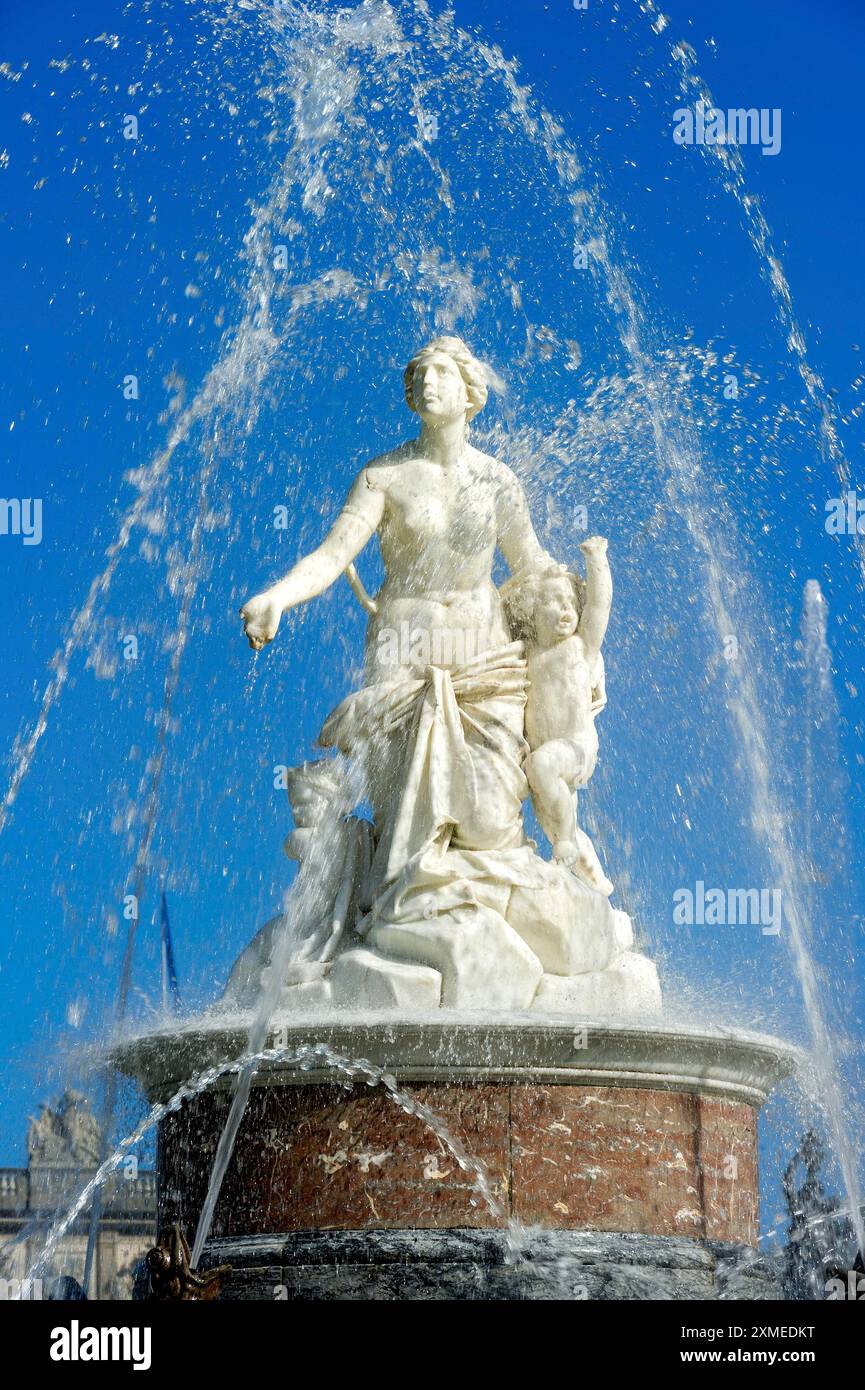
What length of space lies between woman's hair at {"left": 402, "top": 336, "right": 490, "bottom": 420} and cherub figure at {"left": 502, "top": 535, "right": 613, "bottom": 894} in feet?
3.98

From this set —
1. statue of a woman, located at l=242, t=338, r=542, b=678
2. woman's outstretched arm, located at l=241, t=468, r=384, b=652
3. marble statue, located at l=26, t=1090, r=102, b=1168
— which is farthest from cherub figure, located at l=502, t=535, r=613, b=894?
marble statue, located at l=26, t=1090, r=102, b=1168

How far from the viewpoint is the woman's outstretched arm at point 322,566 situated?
38.2 feet

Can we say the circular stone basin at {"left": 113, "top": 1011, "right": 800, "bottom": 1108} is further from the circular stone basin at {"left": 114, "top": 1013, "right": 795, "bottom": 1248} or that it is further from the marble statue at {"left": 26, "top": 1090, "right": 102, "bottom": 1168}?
the marble statue at {"left": 26, "top": 1090, "right": 102, "bottom": 1168}

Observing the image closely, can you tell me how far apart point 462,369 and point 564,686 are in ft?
7.23

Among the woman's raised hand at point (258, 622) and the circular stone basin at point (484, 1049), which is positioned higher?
the woman's raised hand at point (258, 622)

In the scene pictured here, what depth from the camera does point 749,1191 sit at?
38.1ft

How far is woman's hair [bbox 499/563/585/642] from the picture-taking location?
12.6 metres

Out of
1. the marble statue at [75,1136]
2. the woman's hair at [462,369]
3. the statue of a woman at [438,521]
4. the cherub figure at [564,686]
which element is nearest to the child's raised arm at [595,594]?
the cherub figure at [564,686]

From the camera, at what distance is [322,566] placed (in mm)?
12328

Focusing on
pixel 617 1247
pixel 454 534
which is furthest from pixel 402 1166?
→ pixel 454 534

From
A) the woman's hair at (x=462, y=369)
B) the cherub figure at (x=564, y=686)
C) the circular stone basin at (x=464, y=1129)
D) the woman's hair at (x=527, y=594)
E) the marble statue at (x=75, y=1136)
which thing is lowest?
the circular stone basin at (x=464, y=1129)

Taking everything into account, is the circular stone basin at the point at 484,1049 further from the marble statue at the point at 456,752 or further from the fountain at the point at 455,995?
the marble statue at the point at 456,752
